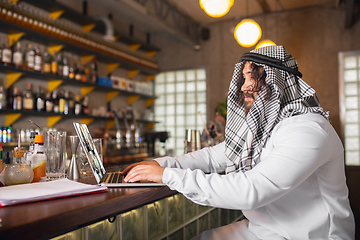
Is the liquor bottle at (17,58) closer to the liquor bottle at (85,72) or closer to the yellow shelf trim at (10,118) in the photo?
the yellow shelf trim at (10,118)

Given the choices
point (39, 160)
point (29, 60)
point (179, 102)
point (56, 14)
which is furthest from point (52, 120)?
point (39, 160)

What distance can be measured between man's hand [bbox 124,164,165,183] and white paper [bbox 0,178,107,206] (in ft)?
0.41

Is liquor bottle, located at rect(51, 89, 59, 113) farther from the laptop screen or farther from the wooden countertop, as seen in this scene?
the wooden countertop

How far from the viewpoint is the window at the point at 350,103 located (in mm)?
4453

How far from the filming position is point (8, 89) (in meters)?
3.29

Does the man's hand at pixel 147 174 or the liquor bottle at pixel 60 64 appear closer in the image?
the man's hand at pixel 147 174

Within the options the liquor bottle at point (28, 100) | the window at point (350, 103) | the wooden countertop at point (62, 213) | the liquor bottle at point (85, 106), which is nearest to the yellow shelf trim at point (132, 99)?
the liquor bottle at point (85, 106)

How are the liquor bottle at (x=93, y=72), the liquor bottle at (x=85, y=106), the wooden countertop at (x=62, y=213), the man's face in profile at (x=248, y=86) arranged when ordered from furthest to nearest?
the liquor bottle at (x=93, y=72), the liquor bottle at (x=85, y=106), the man's face in profile at (x=248, y=86), the wooden countertop at (x=62, y=213)

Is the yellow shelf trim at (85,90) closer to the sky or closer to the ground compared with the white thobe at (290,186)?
closer to the sky

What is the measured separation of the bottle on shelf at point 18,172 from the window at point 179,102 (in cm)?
446

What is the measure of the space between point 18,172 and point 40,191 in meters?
0.25

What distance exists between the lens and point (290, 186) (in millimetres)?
850

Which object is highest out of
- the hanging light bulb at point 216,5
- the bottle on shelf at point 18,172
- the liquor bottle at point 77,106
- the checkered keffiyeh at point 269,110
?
the hanging light bulb at point 216,5

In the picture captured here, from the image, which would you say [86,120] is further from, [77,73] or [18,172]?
[18,172]
